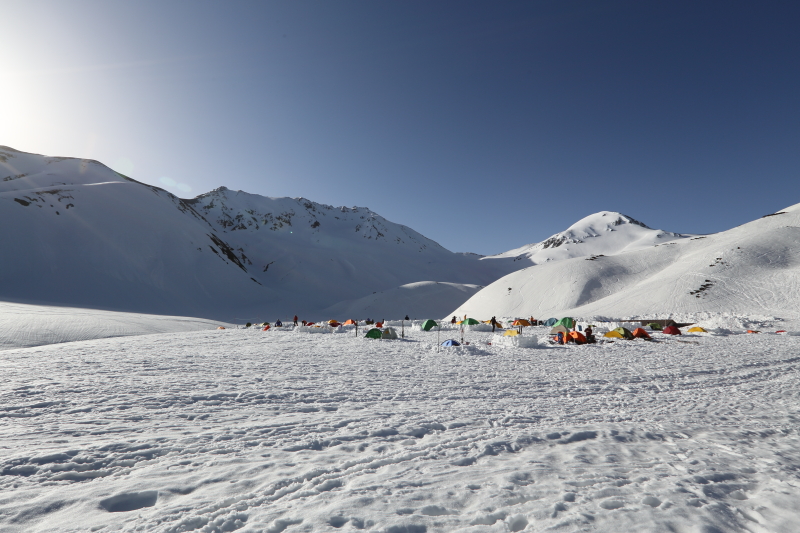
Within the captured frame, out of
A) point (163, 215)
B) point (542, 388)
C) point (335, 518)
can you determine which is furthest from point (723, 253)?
point (163, 215)

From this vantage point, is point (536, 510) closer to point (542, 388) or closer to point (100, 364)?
point (542, 388)

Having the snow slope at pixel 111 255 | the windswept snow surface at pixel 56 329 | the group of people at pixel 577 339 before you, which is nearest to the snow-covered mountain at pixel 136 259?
the snow slope at pixel 111 255

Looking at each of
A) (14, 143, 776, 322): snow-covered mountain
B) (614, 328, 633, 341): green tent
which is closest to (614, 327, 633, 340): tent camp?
(614, 328, 633, 341): green tent

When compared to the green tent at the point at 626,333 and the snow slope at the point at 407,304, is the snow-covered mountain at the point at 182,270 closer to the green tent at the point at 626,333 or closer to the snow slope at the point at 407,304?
the snow slope at the point at 407,304

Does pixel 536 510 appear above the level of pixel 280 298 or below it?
below

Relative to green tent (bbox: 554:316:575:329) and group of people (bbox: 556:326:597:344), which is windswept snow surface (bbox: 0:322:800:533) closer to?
group of people (bbox: 556:326:597:344)

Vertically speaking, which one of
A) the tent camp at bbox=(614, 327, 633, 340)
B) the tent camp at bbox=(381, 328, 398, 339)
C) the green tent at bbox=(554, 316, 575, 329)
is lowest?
the tent camp at bbox=(381, 328, 398, 339)

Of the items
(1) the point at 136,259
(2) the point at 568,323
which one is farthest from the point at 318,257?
(2) the point at 568,323
